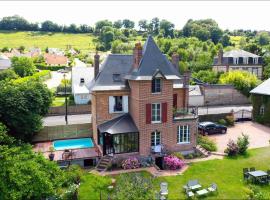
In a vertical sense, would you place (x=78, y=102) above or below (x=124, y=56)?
below

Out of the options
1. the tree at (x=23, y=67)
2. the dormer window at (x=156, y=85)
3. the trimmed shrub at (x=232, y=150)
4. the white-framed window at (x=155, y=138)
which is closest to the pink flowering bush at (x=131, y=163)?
the white-framed window at (x=155, y=138)

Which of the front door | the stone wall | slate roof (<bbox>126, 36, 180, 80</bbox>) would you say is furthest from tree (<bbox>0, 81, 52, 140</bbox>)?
the stone wall

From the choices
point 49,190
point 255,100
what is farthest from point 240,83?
point 49,190

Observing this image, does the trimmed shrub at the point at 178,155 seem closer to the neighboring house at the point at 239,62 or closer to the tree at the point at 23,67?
the neighboring house at the point at 239,62

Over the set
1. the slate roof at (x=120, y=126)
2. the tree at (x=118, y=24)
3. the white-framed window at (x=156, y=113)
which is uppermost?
the tree at (x=118, y=24)

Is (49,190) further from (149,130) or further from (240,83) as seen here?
(240,83)

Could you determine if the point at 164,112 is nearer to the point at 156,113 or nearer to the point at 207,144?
the point at 156,113
